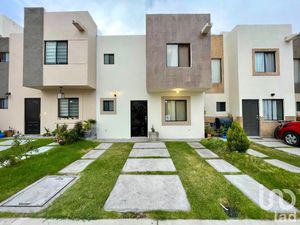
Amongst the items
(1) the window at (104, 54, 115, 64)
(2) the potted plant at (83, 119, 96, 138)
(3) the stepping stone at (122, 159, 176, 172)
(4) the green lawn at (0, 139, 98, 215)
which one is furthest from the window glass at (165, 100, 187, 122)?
(4) the green lawn at (0, 139, 98, 215)

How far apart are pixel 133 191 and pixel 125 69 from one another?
8268 mm

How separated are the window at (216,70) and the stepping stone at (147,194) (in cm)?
942

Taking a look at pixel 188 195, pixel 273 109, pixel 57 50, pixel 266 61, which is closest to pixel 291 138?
pixel 273 109

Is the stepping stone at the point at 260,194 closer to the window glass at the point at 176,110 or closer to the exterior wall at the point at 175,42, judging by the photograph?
the exterior wall at the point at 175,42

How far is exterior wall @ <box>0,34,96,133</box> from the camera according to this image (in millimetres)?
10359

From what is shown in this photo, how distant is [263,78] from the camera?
10484mm

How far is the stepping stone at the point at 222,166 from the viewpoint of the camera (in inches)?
189

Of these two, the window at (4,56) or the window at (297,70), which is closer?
the window at (4,56)

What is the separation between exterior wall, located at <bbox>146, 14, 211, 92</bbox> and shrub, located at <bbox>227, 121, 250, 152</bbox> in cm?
323

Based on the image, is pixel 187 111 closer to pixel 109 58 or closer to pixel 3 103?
pixel 109 58

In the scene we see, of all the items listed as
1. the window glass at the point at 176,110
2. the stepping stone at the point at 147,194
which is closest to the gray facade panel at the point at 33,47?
the window glass at the point at 176,110

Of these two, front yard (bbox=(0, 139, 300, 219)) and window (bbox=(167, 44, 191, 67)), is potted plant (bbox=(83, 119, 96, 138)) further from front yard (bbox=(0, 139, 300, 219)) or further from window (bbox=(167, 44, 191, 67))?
window (bbox=(167, 44, 191, 67))

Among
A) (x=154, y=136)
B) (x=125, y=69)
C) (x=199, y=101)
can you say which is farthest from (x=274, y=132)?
(x=125, y=69)

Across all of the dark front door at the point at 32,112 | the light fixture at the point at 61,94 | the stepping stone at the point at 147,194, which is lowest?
the stepping stone at the point at 147,194
